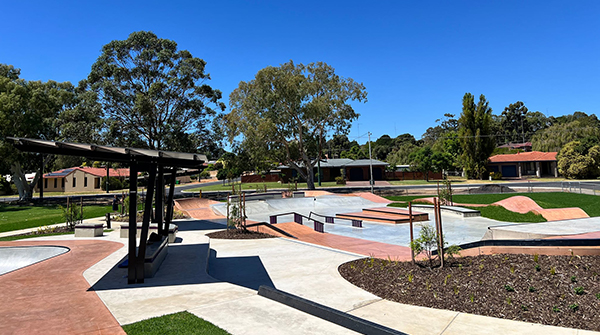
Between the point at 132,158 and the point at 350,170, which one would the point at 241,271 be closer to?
the point at 132,158

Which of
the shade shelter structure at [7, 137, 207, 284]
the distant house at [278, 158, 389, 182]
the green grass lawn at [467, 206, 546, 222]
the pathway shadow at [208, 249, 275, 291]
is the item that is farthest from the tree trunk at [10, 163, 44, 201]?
the green grass lawn at [467, 206, 546, 222]

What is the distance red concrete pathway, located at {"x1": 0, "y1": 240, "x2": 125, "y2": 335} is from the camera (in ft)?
14.8

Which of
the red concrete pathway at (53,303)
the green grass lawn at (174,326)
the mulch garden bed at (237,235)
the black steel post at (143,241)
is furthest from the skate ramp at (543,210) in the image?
the red concrete pathway at (53,303)

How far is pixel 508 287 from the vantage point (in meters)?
5.27

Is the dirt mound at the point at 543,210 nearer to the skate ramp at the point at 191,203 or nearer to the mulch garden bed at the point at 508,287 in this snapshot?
the mulch garden bed at the point at 508,287

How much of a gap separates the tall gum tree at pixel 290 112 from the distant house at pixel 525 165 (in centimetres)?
3634

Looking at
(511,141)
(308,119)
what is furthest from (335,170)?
(511,141)

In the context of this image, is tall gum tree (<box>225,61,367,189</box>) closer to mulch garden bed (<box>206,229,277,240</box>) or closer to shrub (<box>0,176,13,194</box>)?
mulch garden bed (<box>206,229,277,240</box>)

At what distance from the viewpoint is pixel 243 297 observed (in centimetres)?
580

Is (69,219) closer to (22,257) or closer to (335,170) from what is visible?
(22,257)

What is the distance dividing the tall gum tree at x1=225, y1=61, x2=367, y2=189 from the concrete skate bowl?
28130 mm

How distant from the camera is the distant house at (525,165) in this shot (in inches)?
2372

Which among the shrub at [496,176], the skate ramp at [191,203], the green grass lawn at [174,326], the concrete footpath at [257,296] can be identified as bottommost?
the concrete footpath at [257,296]

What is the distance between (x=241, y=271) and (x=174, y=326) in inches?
136
